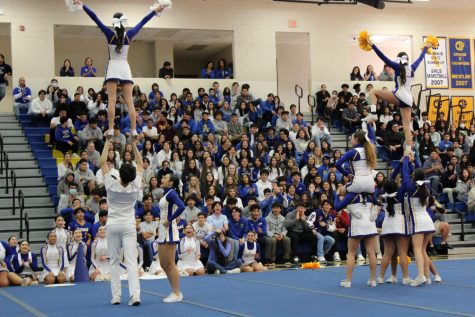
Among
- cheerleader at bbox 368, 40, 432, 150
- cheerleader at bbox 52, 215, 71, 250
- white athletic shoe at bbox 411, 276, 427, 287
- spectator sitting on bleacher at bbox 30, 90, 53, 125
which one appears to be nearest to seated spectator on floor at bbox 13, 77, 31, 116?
spectator sitting on bleacher at bbox 30, 90, 53, 125

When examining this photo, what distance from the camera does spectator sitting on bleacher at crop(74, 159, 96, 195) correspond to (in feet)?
52.8

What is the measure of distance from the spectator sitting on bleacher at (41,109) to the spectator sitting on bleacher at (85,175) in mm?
3988

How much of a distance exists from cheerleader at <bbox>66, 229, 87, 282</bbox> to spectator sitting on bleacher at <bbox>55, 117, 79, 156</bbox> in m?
4.92

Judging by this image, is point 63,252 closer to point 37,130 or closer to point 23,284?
point 23,284

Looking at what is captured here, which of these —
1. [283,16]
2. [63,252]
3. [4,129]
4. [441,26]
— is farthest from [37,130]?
[441,26]

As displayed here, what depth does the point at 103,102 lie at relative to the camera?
20250 mm

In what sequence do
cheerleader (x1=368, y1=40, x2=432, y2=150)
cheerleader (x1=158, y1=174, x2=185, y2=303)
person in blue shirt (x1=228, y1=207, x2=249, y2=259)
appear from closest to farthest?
1. cheerleader (x1=158, y1=174, x2=185, y2=303)
2. cheerleader (x1=368, y1=40, x2=432, y2=150)
3. person in blue shirt (x1=228, y1=207, x2=249, y2=259)

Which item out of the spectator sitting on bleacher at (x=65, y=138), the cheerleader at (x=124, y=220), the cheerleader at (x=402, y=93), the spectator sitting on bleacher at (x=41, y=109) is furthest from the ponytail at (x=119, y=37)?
the spectator sitting on bleacher at (x=41, y=109)

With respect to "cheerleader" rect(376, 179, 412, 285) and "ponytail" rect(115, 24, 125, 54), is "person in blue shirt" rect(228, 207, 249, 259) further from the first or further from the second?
"ponytail" rect(115, 24, 125, 54)

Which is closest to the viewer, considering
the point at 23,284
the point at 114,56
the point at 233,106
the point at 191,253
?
the point at 114,56

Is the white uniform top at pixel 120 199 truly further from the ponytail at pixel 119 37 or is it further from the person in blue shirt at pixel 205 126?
the person in blue shirt at pixel 205 126

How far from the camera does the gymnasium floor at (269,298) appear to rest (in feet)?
26.1

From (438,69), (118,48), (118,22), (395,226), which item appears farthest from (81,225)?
(438,69)

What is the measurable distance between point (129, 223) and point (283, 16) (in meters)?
17.6
